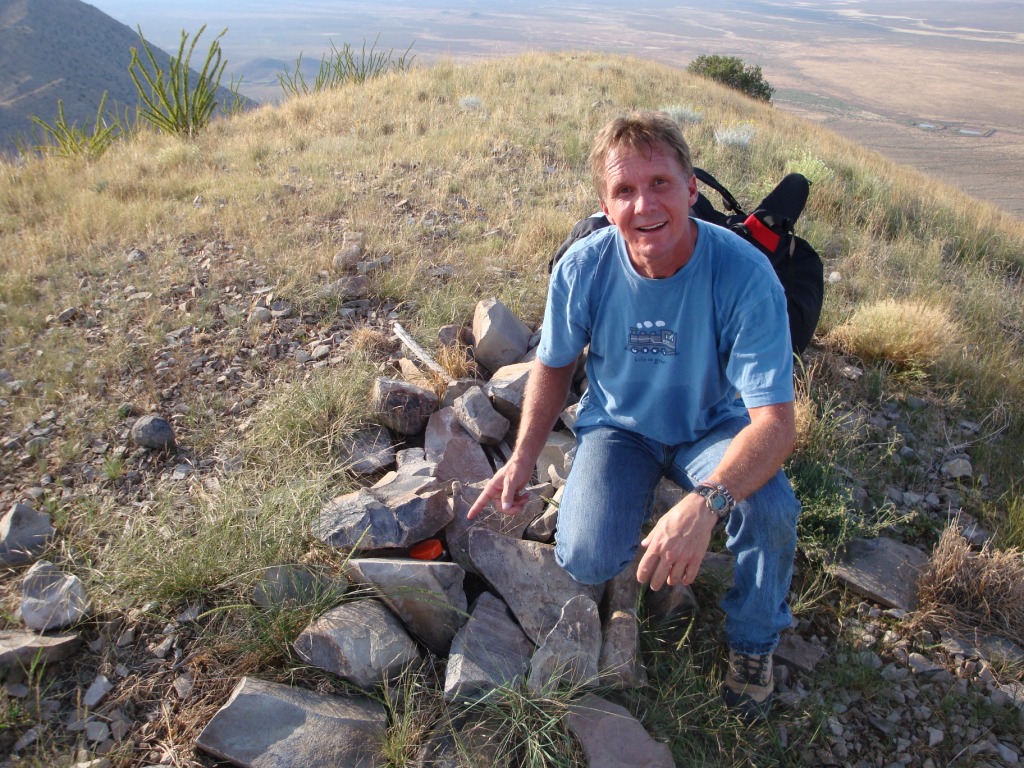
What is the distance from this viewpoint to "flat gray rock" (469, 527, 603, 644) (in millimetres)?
2398

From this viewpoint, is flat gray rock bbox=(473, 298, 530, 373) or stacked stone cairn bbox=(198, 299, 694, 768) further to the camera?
flat gray rock bbox=(473, 298, 530, 373)

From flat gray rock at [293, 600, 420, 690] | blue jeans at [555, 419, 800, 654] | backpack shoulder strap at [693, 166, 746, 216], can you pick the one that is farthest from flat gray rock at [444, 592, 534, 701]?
backpack shoulder strap at [693, 166, 746, 216]

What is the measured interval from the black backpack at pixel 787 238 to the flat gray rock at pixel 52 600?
7.70 ft

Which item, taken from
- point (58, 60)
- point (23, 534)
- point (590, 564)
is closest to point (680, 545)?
point (590, 564)

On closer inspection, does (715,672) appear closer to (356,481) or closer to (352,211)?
(356,481)

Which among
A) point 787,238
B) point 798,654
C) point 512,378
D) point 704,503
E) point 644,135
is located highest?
point 644,135

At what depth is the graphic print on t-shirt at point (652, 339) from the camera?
91.1 inches

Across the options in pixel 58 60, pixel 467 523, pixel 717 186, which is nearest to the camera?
pixel 467 523

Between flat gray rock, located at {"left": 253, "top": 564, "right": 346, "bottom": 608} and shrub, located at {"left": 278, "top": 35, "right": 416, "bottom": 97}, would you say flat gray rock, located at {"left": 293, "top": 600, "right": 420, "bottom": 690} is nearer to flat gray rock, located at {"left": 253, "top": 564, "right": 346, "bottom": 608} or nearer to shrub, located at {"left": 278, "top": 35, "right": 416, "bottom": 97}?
flat gray rock, located at {"left": 253, "top": 564, "right": 346, "bottom": 608}

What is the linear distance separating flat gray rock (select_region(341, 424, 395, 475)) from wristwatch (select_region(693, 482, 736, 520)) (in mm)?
1618

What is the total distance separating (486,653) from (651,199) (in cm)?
153

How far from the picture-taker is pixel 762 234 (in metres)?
3.00

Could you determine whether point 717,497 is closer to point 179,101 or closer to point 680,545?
point 680,545

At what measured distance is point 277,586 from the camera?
7.78 ft
